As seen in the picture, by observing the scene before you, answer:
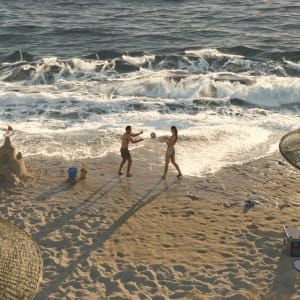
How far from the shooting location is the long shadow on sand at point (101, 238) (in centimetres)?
793

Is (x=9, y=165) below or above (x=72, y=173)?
above

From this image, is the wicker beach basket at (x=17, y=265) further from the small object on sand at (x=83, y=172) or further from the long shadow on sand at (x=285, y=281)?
the small object on sand at (x=83, y=172)

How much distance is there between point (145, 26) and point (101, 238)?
98.2 feet

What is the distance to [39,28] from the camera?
36.3m

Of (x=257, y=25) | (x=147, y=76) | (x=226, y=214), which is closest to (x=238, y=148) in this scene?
(x=226, y=214)

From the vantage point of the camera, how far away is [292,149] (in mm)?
8656

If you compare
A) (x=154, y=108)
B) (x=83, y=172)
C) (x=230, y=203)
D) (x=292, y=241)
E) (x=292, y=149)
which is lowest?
(x=154, y=108)

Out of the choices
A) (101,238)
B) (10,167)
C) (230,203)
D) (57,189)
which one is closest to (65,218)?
(101,238)

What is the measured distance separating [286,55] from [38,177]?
854 inches

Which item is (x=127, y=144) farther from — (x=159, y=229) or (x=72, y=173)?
(x=159, y=229)

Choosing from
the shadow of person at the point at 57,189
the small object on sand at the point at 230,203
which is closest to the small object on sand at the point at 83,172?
the shadow of person at the point at 57,189

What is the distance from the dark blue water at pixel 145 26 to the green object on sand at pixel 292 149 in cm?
2251

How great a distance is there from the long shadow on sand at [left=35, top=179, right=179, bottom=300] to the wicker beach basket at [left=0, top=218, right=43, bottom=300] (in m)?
2.80

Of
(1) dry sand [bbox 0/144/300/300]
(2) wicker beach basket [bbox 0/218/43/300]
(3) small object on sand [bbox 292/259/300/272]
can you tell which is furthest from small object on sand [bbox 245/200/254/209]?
(2) wicker beach basket [bbox 0/218/43/300]
